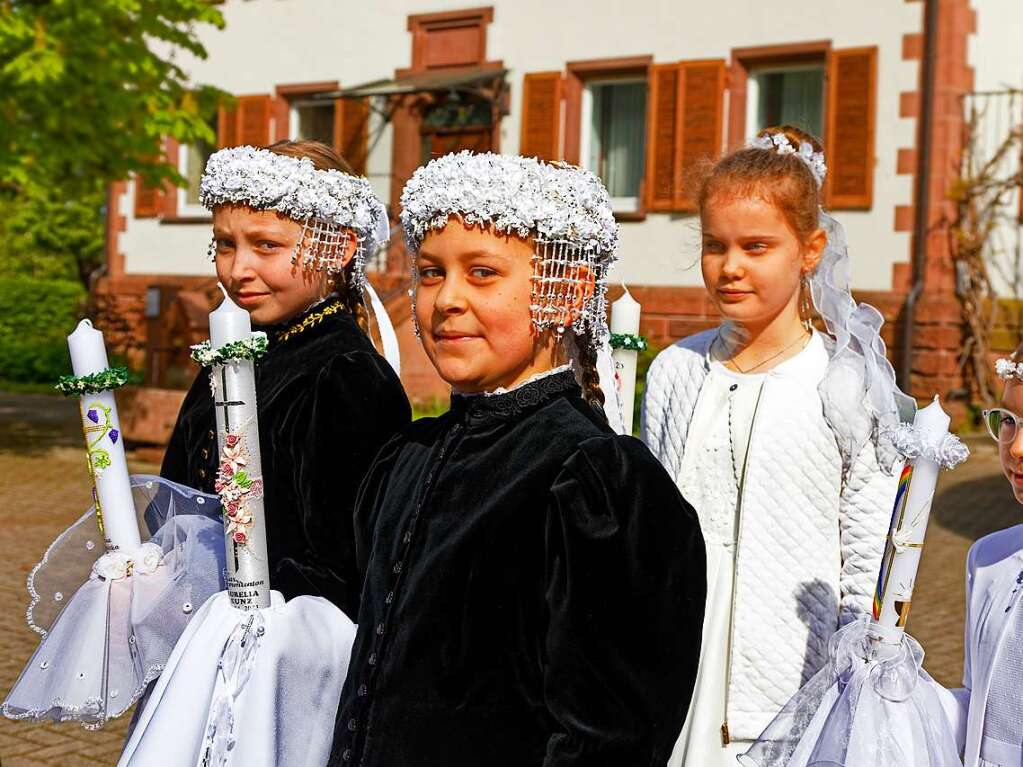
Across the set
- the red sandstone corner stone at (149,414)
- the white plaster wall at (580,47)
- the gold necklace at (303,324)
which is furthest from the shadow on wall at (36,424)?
the gold necklace at (303,324)

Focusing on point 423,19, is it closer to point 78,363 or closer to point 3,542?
point 3,542

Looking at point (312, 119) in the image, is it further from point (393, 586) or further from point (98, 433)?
→ point (393, 586)

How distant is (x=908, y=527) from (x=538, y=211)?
2.51 feet

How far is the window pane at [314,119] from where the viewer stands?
63.1 feet

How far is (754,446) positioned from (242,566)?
117 centimetres

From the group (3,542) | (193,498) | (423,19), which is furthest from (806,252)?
(423,19)

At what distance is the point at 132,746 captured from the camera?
2381 mm

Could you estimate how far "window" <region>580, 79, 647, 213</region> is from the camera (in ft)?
55.1

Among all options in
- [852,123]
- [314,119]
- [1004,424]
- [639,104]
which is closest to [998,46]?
[852,123]

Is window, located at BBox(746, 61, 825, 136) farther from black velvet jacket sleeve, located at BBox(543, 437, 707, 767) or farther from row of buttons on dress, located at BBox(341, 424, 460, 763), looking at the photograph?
black velvet jacket sleeve, located at BBox(543, 437, 707, 767)

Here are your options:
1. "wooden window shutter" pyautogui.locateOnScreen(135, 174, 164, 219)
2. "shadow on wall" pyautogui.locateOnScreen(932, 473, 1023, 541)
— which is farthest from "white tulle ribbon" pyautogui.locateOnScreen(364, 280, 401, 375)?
"wooden window shutter" pyautogui.locateOnScreen(135, 174, 164, 219)

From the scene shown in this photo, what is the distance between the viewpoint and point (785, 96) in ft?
51.9

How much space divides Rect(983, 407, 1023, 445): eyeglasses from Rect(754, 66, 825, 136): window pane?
13.4m

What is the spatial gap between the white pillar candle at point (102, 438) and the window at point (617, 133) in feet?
47.2
